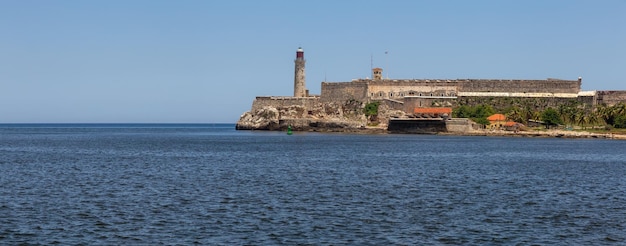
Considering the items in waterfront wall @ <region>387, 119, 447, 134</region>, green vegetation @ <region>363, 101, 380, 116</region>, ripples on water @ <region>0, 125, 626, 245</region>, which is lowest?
ripples on water @ <region>0, 125, 626, 245</region>

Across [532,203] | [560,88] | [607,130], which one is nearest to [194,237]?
[532,203]

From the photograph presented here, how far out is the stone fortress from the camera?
323 feet

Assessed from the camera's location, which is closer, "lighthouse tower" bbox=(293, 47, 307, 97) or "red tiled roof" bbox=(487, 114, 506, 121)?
"red tiled roof" bbox=(487, 114, 506, 121)

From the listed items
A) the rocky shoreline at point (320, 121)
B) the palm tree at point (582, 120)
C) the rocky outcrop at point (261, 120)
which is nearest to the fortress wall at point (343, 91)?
the rocky shoreline at point (320, 121)

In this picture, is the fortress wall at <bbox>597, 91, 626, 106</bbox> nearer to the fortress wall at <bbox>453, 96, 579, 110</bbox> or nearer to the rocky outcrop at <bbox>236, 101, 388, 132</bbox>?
the fortress wall at <bbox>453, 96, 579, 110</bbox>

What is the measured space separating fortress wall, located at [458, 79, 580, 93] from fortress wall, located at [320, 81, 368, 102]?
12342mm

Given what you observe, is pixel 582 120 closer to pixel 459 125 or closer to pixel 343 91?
pixel 459 125

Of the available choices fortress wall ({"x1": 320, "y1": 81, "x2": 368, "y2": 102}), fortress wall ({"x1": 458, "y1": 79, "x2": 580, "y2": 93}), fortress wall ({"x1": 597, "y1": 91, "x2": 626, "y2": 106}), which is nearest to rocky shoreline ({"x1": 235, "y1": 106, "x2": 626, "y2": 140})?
fortress wall ({"x1": 320, "y1": 81, "x2": 368, "y2": 102})

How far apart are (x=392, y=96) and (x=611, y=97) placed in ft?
86.6

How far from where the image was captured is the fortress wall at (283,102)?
104000 mm

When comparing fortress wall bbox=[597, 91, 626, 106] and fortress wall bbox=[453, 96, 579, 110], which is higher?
fortress wall bbox=[597, 91, 626, 106]

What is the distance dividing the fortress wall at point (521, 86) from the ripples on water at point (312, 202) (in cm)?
5878

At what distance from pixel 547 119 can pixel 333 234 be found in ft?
246

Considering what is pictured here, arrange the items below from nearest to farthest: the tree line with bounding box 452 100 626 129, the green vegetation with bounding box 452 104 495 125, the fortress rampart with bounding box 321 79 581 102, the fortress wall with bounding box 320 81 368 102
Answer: the tree line with bounding box 452 100 626 129 → the green vegetation with bounding box 452 104 495 125 → the fortress rampart with bounding box 321 79 581 102 → the fortress wall with bounding box 320 81 368 102
